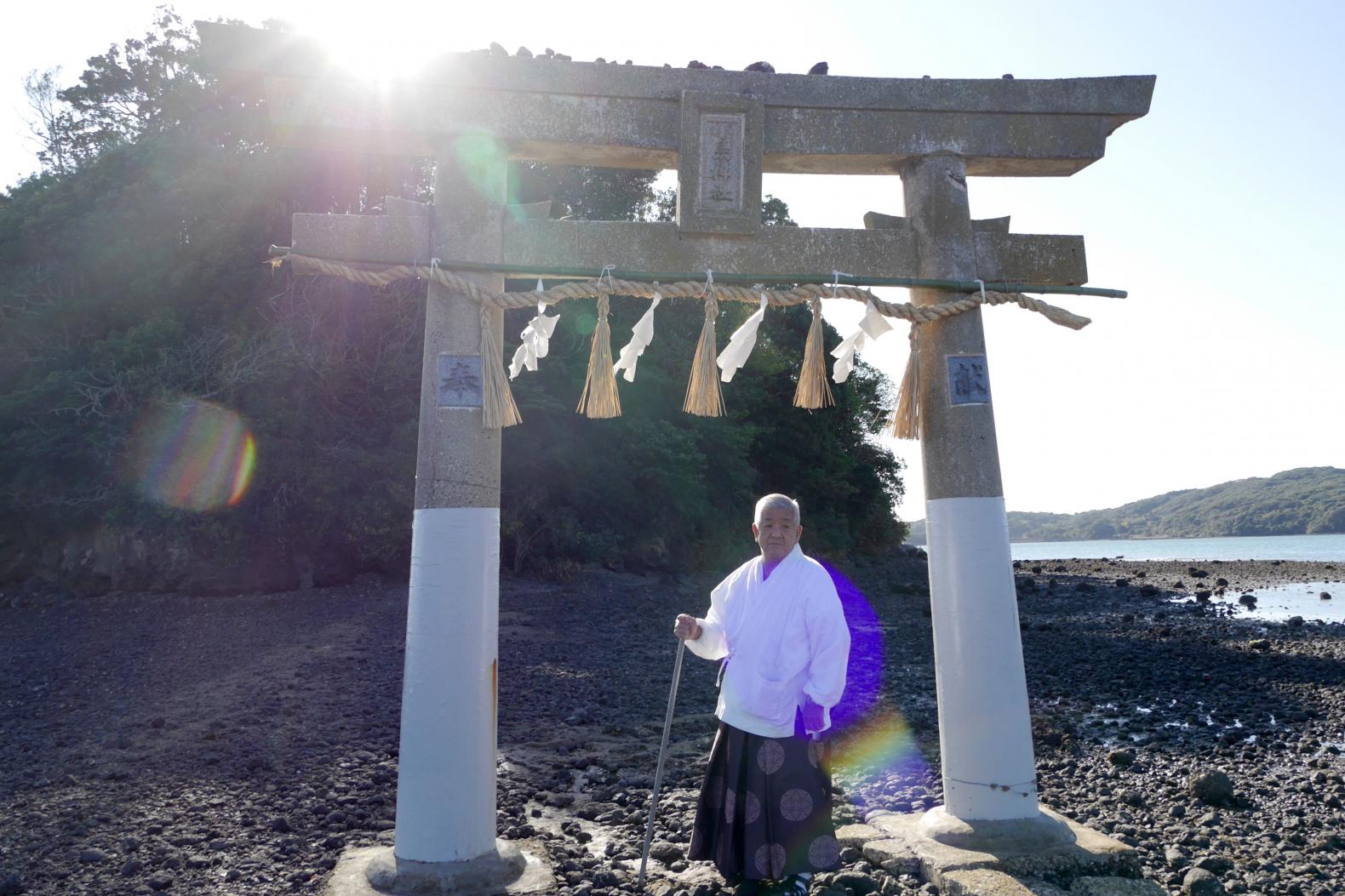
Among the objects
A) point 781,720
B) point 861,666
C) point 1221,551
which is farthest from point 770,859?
point 1221,551

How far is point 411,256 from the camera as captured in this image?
459 centimetres

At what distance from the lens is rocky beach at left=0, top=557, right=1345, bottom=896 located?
17.6ft

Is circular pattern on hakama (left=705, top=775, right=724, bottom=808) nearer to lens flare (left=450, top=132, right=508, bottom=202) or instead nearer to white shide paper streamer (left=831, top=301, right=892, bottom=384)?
white shide paper streamer (left=831, top=301, right=892, bottom=384)

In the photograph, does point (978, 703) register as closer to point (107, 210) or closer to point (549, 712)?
point (549, 712)

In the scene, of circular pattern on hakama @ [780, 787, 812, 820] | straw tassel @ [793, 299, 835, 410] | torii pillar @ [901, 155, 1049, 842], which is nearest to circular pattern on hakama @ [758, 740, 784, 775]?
circular pattern on hakama @ [780, 787, 812, 820]

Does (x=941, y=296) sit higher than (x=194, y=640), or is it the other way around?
(x=941, y=296)

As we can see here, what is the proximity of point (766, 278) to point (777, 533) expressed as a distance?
54.3 inches

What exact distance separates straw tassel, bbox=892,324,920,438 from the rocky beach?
85.3 inches

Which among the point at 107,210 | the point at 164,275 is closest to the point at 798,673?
the point at 164,275

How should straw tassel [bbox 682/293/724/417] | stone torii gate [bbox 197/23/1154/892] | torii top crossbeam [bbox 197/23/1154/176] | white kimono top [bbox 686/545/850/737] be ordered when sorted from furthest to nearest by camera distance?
straw tassel [bbox 682/293/724/417]
torii top crossbeam [bbox 197/23/1154/176]
stone torii gate [bbox 197/23/1154/892]
white kimono top [bbox 686/545/850/737]

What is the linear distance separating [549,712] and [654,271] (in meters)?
6.45

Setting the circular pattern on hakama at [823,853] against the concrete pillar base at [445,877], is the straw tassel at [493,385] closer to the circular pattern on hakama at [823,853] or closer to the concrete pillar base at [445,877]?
the concrete pillar base at [445,877]

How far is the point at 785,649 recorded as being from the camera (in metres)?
4.04

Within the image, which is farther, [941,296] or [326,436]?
[326,436]
